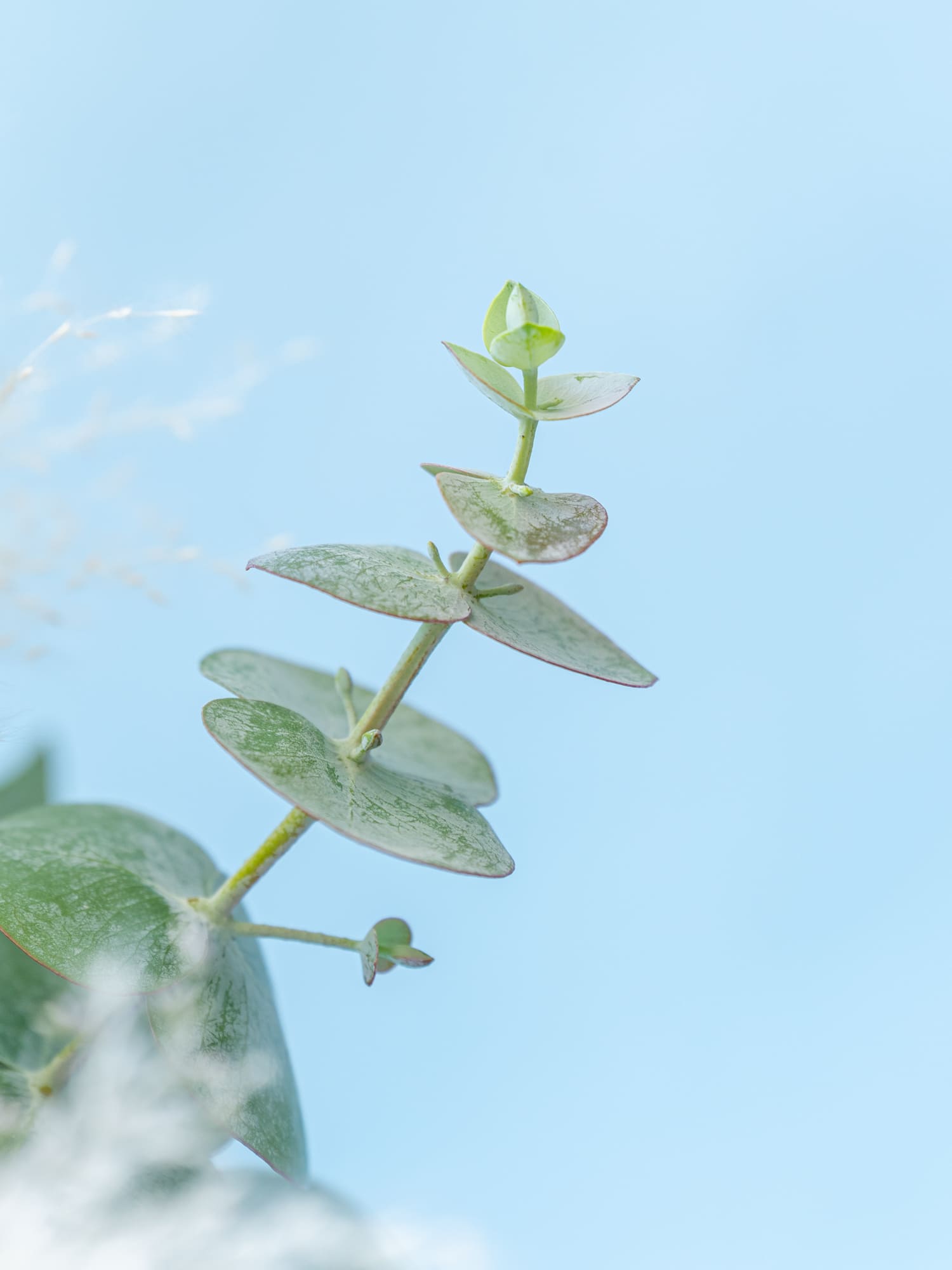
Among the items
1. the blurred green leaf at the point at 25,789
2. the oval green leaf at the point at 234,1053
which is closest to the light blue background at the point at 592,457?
the blurred green leaf at the point at 25,789

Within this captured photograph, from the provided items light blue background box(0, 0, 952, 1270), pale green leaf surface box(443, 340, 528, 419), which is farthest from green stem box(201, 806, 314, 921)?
light blue background box(0, 0, 952, 1270)

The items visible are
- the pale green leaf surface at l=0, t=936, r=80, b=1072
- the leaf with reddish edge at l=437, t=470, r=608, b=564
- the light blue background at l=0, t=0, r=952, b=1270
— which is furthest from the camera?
the light blue background at l=0, t=0, r=952, b=1270

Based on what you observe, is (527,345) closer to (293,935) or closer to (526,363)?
(526,363)

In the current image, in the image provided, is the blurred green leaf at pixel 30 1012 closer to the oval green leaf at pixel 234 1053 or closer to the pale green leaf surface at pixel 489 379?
the oval green leaf at pixel 234 1053

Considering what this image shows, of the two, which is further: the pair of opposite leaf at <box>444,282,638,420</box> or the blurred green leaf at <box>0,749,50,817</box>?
the blurred green leaf at <box>0,749,50,817</box>

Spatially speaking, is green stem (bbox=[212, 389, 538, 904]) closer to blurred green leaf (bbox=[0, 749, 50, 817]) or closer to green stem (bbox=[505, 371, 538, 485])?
green stem (bbox=[505, 371, 538, 485])

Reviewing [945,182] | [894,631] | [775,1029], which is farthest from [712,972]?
[945,182]

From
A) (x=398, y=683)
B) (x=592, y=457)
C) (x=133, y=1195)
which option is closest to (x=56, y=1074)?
(x=133, y=1195)
